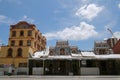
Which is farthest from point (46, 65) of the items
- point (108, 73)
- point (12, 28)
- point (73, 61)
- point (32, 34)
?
point (12, 28)

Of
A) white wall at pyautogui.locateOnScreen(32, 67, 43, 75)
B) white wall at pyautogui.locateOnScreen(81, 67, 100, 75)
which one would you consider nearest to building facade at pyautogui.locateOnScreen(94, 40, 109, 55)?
white wall at pyautogui.locateOnScreen(81, 67, 100, 75)

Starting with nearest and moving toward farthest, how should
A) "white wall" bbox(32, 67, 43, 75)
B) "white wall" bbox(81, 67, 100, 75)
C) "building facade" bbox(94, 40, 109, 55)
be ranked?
"white wall" bbox(81, 67, 100, 75)
"white wall" bbox(32, 67, 43, 75)
"building facade" bbox(94, 40, 109, 55)

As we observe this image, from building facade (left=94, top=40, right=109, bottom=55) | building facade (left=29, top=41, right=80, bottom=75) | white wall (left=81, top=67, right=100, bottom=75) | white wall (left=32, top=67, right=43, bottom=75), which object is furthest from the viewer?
building facade (left=94, top=40, right=109, bottom=55)

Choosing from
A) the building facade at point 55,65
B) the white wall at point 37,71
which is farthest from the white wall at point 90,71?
the white wall at point 37,71

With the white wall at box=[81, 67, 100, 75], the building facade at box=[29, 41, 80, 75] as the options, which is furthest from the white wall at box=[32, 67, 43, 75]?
the white wall at box=[81, 67, 100, 75]

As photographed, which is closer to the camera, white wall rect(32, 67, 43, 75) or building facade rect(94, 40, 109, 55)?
white wall rect(32, 67, 43, 75)

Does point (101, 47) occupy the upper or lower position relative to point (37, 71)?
upper

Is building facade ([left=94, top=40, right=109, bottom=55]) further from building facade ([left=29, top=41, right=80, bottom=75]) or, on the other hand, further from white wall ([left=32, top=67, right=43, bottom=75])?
white wall ([left=32, top=67, right=43, bottom=75])

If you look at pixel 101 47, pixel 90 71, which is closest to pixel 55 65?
pixel 90 71

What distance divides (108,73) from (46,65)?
13813 millimetres

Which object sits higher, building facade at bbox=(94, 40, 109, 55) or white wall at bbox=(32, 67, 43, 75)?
building facade at bbox=(94, 40, 109, 55)

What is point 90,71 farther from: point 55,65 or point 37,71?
point 37,71

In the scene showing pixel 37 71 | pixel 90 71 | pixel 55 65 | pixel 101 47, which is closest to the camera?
pixel 90 71

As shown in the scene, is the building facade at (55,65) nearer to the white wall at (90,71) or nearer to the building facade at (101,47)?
the white wall at (90,71)
